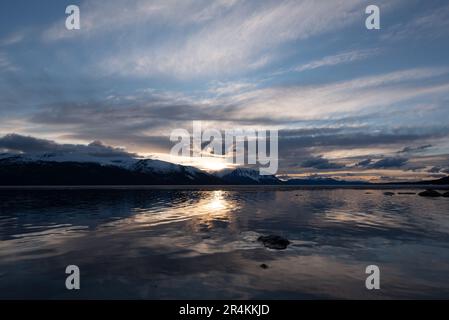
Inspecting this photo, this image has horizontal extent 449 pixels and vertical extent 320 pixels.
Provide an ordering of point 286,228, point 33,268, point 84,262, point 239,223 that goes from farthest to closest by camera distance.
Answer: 1. point 239,223
2. point 286,228
3. point 84,262
4. point 33,268

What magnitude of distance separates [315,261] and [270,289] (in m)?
6.51

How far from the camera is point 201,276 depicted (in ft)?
57.6

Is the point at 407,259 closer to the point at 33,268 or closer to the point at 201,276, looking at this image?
the point at 201,276

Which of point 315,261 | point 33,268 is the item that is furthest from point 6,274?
point 315,261

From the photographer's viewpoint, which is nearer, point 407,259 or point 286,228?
point 407,259

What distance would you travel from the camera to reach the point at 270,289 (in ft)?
50.7

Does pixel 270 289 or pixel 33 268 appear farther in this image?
pixel 33 268

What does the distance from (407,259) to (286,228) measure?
48.8ft

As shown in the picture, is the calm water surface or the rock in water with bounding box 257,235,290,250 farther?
the rock in water with bounding box 257,235,290,250

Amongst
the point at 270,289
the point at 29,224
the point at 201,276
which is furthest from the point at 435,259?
the point at 29,224

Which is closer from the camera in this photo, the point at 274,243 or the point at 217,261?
the point at 217,261

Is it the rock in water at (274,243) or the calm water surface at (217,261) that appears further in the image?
the rock in water at (274,243)

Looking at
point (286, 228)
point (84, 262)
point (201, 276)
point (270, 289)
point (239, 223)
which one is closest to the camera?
point (270, 289)
